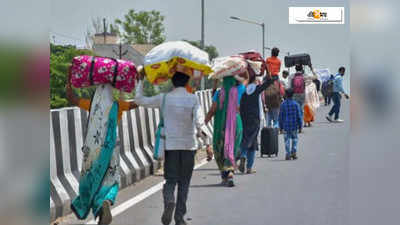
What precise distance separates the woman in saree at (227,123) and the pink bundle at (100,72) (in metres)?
3.57

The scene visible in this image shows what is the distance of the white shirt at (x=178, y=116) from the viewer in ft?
27.1

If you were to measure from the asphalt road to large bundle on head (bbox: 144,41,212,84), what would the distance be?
5.15 feet

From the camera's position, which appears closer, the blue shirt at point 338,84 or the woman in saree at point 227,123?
the woman in saree at point 227,123

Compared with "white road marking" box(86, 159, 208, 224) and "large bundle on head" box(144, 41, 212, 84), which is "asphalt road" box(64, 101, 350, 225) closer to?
"white road marking" box(86, 159, 208, 224)

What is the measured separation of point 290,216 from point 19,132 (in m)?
6.97

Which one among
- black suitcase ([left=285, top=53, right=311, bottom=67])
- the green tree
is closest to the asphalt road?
black suitcase ([left=285, top=53, right=311, bottom=67])

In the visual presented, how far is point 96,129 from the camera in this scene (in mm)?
8383

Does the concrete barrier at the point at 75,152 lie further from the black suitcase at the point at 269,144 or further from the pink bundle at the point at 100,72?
the black suitcase at the point at 269,144

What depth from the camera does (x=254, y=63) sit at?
13172mm

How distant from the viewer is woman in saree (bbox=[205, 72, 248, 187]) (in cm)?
1197

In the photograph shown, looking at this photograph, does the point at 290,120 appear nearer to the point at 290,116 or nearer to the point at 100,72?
the point at 290,116

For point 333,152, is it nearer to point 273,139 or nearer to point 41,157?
point 273,139

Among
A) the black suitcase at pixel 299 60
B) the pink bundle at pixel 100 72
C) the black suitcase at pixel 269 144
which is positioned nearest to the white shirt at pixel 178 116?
the pink bundle at pixel 100 72

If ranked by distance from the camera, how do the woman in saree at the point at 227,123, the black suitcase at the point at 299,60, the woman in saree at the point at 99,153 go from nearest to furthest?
the woman in saree at the point at 99,153 < the woman in saree at the point at 227,123 < the black suitcase at the point at 299,60
